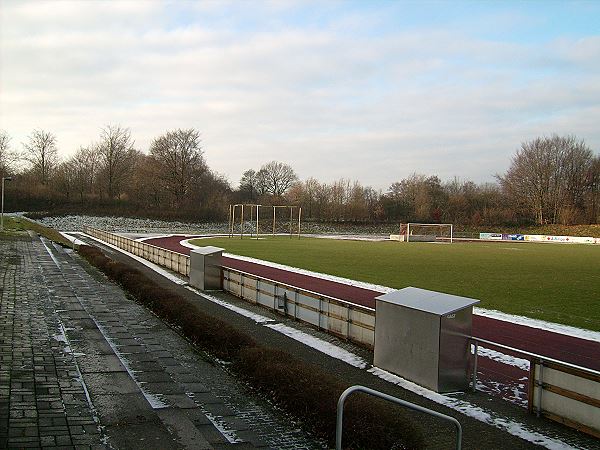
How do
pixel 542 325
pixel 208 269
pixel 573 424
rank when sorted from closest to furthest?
pixel 573 424 < pixel 542 325 < pixel 208 269

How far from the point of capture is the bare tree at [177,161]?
84750 millimetres

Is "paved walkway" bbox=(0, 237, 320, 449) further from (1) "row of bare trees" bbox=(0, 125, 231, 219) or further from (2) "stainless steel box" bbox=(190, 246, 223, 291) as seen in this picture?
(1) "row of bare trees" bbox=(0, 125, 231, 219)

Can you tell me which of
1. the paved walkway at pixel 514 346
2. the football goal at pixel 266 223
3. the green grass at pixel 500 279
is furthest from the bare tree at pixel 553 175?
the paved walkway at pixel 514 346

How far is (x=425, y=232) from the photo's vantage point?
269 feet

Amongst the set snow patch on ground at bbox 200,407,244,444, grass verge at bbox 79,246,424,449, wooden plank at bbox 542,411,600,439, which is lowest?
wooden plank at bbox 542,411,600,439

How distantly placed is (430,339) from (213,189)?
279 ft

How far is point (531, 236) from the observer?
255ft

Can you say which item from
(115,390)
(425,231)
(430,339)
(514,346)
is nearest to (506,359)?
(514,346)

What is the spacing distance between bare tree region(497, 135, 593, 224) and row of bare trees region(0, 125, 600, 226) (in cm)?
14

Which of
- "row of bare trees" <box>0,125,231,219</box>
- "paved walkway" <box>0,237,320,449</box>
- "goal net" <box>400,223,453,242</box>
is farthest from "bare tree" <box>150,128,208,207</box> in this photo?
"paved walkway" <box>0,237,320,449</box>

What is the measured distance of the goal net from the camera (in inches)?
2589

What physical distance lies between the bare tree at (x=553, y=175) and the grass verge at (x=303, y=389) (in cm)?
8645

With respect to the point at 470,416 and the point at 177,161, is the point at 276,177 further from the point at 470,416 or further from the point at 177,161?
the point at 470,416

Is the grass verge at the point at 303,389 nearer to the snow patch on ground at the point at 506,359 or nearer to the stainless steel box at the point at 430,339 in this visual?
the stainless steel box at the point at 430,339
